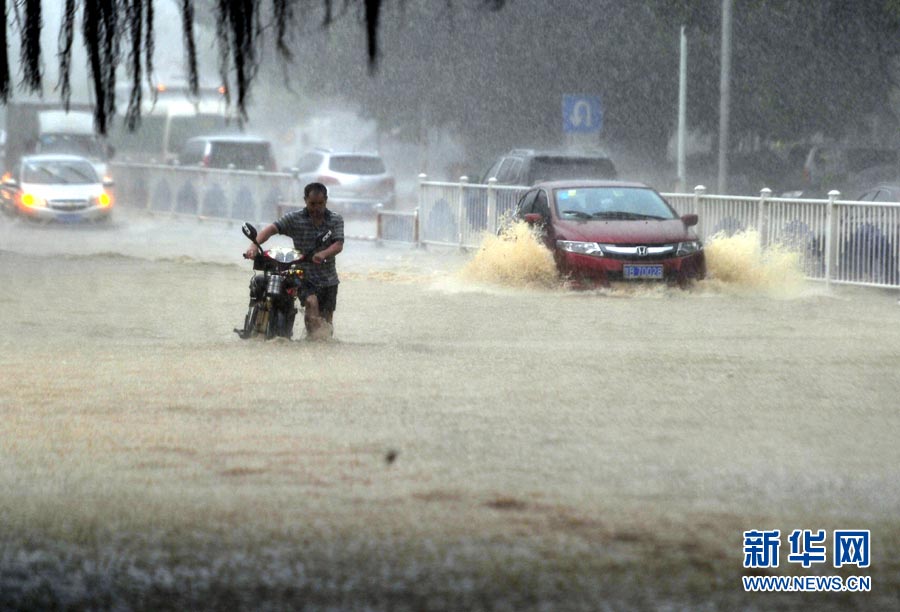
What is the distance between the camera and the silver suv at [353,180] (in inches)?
1463

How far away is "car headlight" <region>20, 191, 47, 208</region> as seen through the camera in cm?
3500

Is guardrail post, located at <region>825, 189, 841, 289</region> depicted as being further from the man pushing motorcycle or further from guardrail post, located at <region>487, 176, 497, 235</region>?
the man pushing motorcycle

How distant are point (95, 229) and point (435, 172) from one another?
35.7 metres

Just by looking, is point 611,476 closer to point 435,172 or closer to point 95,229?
point 95,229

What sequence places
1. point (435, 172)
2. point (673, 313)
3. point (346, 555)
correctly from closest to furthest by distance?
point (346, 555) → point (673, 313) → point (435, 172)

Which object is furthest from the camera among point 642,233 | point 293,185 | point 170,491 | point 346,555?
point 293,185

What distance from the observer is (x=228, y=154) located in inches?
1654

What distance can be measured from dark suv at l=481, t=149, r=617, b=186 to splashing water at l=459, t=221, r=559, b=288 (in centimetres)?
543

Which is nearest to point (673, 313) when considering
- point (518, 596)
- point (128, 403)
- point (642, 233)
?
point (642, 233)

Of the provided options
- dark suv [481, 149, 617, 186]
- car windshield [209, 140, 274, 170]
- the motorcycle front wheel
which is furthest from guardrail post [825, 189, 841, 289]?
car windshield [209, 140, 274, 170]

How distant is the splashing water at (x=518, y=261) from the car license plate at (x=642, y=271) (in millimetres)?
A: 1106

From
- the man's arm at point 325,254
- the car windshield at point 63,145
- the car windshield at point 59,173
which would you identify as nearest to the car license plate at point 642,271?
the man's arm at point 325,254

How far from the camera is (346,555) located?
640cm

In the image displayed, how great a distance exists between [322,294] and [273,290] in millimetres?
578
